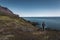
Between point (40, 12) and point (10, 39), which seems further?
point (40, 12)

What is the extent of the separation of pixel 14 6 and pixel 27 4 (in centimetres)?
235

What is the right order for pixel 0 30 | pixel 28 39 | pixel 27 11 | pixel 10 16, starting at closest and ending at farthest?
pixel 28 39, pixel 0 30, pixel 27 11, pixel 10 16

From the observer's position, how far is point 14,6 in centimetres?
3014

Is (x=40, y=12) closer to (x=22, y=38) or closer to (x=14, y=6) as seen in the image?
(x=14, y=6)

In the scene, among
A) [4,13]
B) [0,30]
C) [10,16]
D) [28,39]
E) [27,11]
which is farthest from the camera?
[4,13]

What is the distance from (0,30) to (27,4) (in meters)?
7.33

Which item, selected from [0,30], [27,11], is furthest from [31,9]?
[0,30]

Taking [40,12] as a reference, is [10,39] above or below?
below

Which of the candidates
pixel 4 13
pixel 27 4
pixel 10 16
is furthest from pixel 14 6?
pixel 4 13

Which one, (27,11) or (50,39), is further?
(27,11)

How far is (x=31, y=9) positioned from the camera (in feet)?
103

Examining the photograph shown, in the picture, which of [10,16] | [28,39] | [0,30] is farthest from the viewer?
[10,16]

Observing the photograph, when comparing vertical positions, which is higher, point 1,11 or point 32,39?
point 1,11

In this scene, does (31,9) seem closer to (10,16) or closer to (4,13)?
(10,16)
